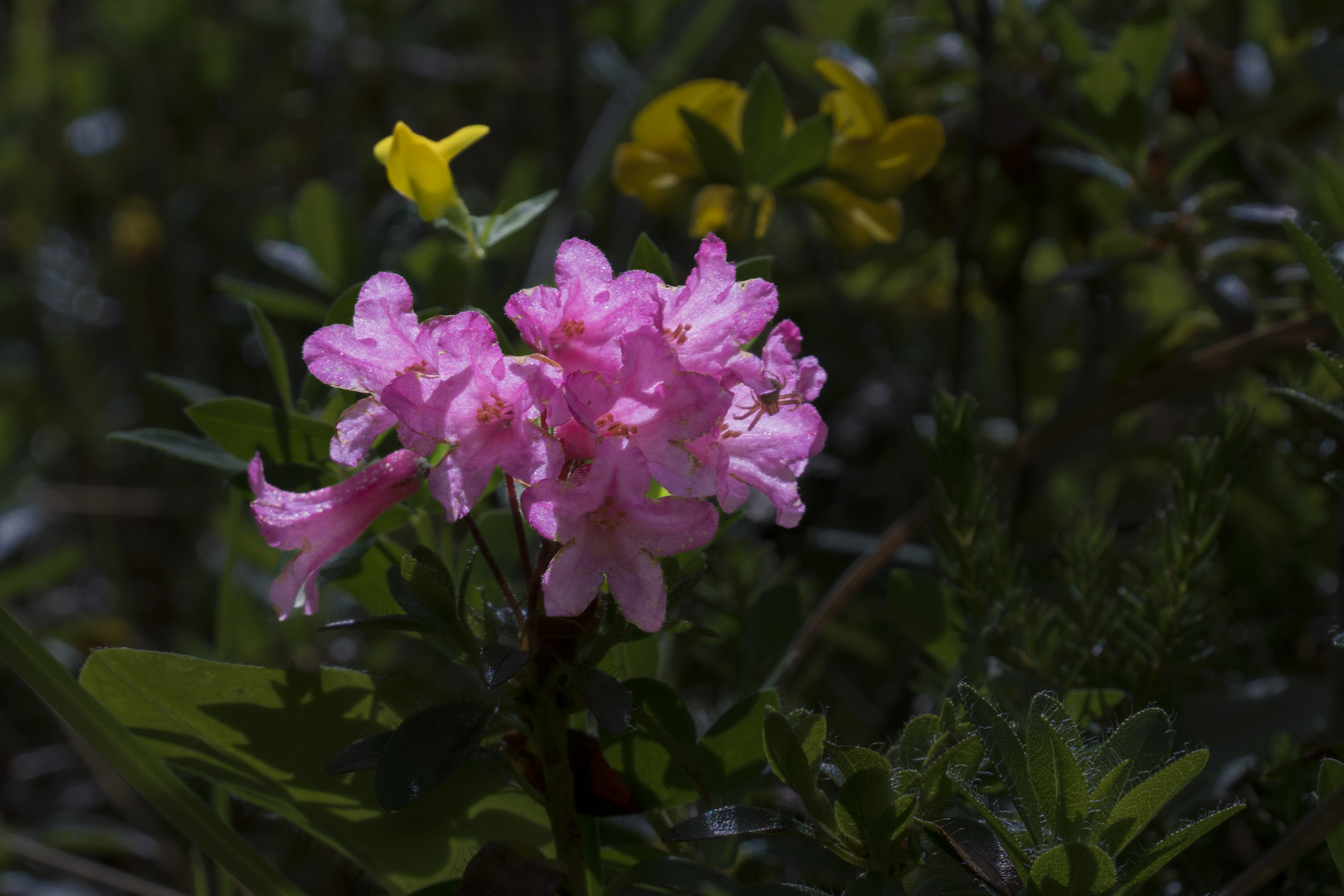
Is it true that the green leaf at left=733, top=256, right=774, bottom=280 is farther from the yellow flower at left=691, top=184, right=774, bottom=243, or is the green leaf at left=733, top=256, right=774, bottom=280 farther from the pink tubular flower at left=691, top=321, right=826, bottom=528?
the yellow flower at left=691, top=184, right=774, bottom=243

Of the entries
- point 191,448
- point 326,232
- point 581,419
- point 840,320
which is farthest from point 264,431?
point 840,320

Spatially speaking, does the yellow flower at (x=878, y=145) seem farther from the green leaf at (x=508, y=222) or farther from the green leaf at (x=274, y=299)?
the green leaf at (x=274, y=299)

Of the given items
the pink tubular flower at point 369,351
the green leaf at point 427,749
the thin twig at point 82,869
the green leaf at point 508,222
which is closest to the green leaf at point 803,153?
the green leaf at point 508,222

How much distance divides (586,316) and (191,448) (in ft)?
1.15

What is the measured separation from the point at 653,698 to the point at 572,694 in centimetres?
10

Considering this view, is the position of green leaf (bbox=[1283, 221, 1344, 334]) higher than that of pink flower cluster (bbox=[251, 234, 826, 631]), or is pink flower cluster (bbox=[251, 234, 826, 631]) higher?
green leaf (bbox=[1283, 221, 1344, 334])

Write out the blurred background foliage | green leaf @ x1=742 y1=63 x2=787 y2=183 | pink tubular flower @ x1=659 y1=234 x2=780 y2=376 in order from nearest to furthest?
1. pink tubular flower @ x1=659 y1=234 x2=780 y2=376
2. the blurred background foliage
3. green leaf @ x1=742 y1=63 x2=787 y2=183

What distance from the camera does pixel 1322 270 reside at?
0.63m

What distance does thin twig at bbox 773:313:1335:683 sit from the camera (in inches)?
35.8

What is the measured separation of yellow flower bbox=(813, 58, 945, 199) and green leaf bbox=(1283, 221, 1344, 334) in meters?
0.41

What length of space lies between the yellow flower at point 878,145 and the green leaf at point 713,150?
92 mm

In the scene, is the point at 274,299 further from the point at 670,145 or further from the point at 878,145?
the point at 878,145

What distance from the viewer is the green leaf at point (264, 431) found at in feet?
2.35

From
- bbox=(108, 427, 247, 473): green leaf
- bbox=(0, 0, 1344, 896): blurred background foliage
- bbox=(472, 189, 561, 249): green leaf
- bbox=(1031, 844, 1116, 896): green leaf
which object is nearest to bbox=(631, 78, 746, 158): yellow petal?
bbox=(0, 0, 1344, 896): blurred background foliage
